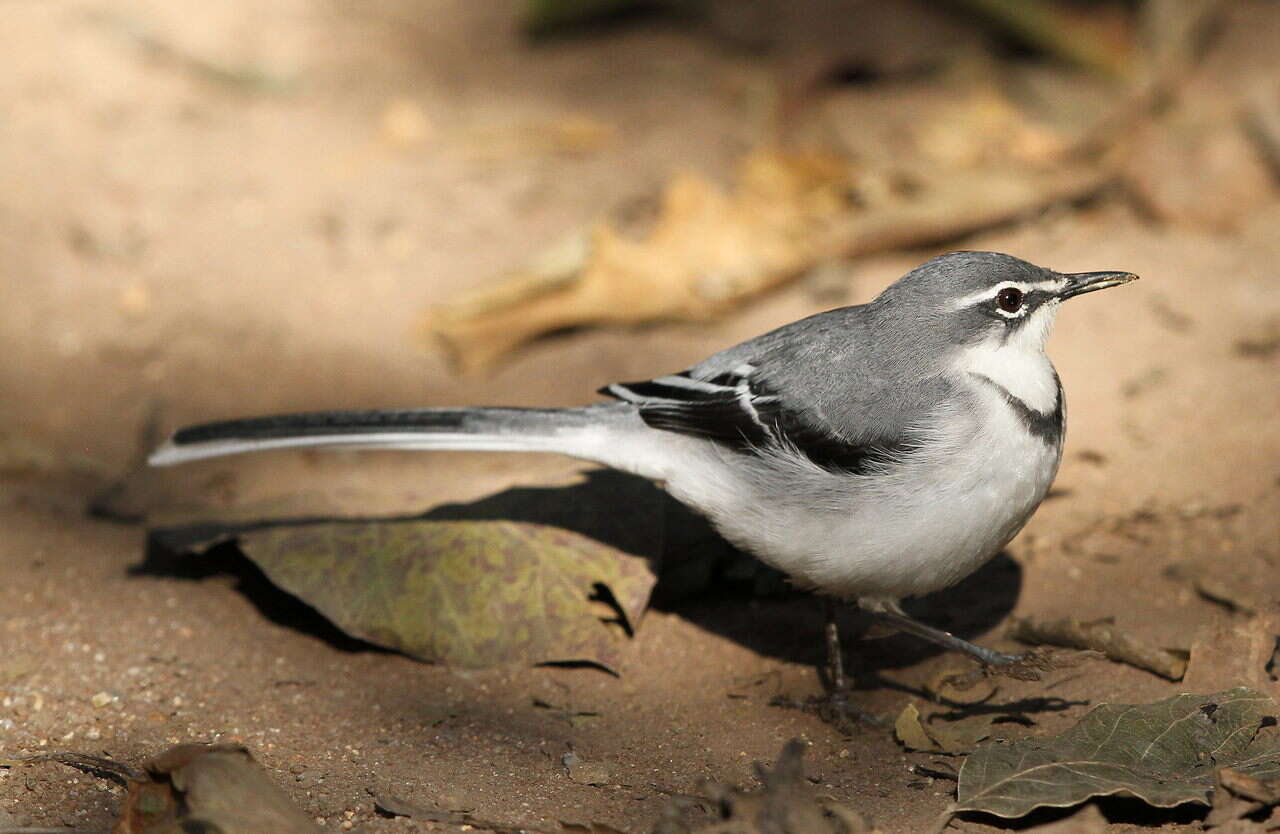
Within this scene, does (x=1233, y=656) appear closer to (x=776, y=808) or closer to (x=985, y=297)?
(x=985, y=297)

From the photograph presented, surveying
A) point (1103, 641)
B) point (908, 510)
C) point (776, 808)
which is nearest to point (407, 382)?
point (908, 510)

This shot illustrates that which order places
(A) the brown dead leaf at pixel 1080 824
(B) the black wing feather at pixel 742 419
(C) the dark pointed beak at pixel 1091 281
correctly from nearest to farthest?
(A) the brown dead leaf at pixel 1080 824 → (B) the black wing feather at pixel 742 419 → (C) the dark pointed beak at pixel 1091 281

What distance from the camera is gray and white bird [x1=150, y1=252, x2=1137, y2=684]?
388cm

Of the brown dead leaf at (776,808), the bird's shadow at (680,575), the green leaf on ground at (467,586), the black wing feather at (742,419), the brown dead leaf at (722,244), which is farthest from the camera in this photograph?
the brown dead leaf at (722,244)

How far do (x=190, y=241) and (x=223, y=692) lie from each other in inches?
151

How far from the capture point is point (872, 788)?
3.65 meters

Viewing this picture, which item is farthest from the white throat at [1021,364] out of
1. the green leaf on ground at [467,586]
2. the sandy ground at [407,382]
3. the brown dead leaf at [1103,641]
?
the green leaf on ground at [467,586]

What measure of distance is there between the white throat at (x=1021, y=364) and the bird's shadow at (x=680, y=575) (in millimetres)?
967

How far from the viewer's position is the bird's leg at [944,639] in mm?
4062

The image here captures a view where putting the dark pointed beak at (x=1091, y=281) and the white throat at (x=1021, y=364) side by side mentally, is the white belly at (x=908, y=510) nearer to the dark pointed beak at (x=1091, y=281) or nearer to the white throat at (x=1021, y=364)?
the white throat at (x=1021, y=364)

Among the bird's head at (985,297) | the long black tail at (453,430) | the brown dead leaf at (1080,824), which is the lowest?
the brown dead leaf at (1080,824)

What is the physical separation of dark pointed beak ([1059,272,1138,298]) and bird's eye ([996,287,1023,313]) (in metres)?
0.20

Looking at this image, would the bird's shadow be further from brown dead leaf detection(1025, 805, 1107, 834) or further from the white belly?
brown dead leaf detection(1025, 805, 1107, 834)

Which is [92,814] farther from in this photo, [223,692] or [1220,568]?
[1220,568]
